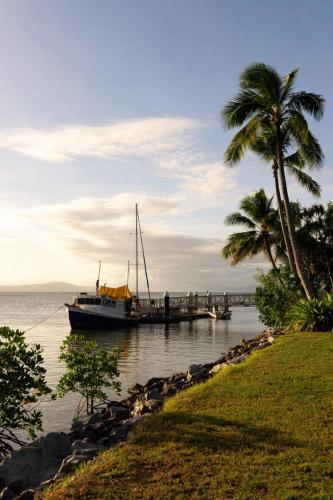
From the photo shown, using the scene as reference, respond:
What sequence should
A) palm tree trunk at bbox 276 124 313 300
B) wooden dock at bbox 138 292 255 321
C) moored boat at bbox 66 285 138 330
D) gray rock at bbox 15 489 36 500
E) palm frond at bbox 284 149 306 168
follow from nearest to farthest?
gray rock at bbox 15 489 36 500, palm tree trunk at bbox 276 124 313 300, palm frond at bbox 284 149 306 168, moored boat at bbox 66 285 138 330, wooden dock at bbox 138 292 255 321

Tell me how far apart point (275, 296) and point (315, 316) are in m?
7.75

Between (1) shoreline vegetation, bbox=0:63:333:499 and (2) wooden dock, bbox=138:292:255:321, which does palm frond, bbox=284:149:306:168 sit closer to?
(1) shoreline vegetation, bbox=0:63:333:499

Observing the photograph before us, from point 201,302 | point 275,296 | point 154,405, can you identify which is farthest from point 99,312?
point 154,405

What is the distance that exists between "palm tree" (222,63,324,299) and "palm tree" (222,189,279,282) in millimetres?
9535

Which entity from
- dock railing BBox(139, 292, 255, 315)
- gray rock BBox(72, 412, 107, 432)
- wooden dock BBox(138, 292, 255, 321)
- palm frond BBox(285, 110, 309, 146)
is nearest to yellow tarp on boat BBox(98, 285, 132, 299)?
wooden dock BBox(138, 292, 255, 321)

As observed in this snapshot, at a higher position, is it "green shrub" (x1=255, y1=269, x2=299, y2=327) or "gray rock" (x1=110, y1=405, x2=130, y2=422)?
"green shrub" (x1=255, y1=269, x2=299, y2=327)

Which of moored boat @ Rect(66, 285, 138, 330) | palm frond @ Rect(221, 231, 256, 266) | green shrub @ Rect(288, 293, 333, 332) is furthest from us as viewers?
moored boat @ Rect(66, 285, 138, 330)

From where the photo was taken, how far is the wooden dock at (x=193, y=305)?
62.5 m

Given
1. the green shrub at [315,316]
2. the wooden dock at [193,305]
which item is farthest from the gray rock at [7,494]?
the wooden dock at [193,305]

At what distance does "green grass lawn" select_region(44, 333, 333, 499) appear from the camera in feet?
19.6

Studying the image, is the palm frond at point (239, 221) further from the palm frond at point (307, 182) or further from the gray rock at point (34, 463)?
the gray rock at point (34, 463)

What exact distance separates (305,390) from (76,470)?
5628mm

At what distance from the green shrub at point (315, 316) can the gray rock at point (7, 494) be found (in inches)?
636

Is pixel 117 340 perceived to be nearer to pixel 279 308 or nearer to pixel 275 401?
pixel 279 308
